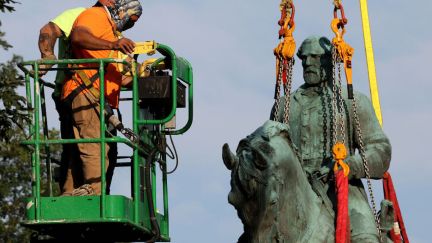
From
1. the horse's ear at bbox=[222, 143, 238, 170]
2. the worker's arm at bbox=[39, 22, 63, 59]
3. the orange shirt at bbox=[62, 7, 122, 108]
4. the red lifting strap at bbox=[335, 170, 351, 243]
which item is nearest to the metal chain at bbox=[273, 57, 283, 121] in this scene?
the red lifting strap at bbox=[335, 170, 351, 243]

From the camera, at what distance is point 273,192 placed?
1789cm

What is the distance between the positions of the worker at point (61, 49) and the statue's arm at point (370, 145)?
2631mm

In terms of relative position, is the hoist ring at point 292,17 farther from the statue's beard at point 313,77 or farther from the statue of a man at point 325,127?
→ the statue's beard at point 313,77

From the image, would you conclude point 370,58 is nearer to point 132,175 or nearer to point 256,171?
point 132,175

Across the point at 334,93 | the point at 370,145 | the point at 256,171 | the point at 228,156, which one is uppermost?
the point at 334,93

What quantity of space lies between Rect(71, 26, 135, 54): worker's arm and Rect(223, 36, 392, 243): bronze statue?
1701 mm

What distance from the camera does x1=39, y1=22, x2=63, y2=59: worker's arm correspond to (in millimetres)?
20281

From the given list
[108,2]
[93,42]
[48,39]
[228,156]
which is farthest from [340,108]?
[48,39]

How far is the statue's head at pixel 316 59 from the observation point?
65.5 feet

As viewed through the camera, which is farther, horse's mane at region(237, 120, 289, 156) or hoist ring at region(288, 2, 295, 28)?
hoist ring at region(288, 2, 295, 28)

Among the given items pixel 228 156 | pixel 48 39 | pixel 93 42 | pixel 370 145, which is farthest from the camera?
pixel 48 39

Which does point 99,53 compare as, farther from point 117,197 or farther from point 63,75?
point 117,197

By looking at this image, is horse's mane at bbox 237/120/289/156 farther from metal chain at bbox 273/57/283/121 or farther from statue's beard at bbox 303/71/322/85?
statue's beard at bbox 303/71/322/85

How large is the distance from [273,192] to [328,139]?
208 cm
